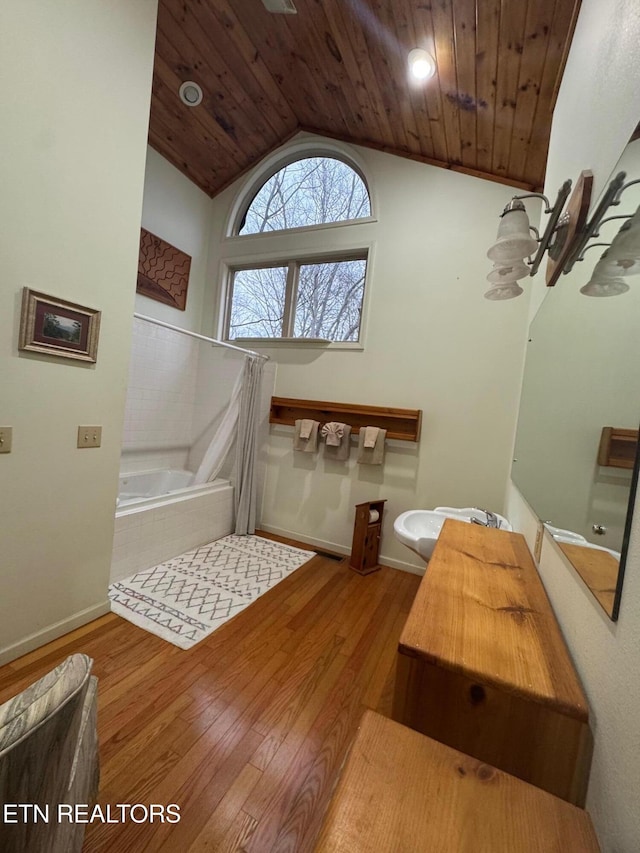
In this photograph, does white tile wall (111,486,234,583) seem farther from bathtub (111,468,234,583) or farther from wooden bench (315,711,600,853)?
wooden bench (315,711,600,853)

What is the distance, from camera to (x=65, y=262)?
59.1 inches

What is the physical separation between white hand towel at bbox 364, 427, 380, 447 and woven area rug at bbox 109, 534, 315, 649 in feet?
3.57

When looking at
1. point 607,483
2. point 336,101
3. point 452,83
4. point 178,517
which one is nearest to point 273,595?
point 178,517

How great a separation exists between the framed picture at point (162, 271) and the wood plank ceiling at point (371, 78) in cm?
81

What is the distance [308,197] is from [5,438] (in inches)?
124

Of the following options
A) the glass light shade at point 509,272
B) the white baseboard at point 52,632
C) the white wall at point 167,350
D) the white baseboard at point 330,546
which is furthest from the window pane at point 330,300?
the white baseboard at point 52,632

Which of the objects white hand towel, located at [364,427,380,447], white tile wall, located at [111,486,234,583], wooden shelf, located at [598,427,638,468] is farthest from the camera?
white hand towel, located at [364,427,380,447]

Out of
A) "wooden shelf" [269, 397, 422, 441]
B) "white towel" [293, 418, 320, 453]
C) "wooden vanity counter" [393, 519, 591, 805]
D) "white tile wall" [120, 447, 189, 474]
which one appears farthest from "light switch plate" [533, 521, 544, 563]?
"white tile wall" [120, 447, 189, 474]

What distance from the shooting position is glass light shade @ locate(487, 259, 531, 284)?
1331 millimetres

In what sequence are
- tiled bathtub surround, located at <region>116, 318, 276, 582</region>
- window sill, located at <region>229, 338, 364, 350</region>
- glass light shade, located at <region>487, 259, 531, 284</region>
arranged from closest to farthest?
glass light shade, located at <region>487, 259, 531, 284</region>
tiled bathtub surround, located at <region>116, 318, 276, 582</region>
window sill, located at <region>229, 338, 364, 350</region>

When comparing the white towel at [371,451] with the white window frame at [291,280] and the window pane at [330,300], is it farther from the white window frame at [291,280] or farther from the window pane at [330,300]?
the window pane at [330,300]

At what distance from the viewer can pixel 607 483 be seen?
25.2 inches

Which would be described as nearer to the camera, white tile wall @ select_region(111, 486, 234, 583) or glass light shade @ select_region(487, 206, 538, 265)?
glass light shade @ select_region(487, 206, 538, 265)

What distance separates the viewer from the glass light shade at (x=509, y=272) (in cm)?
133
